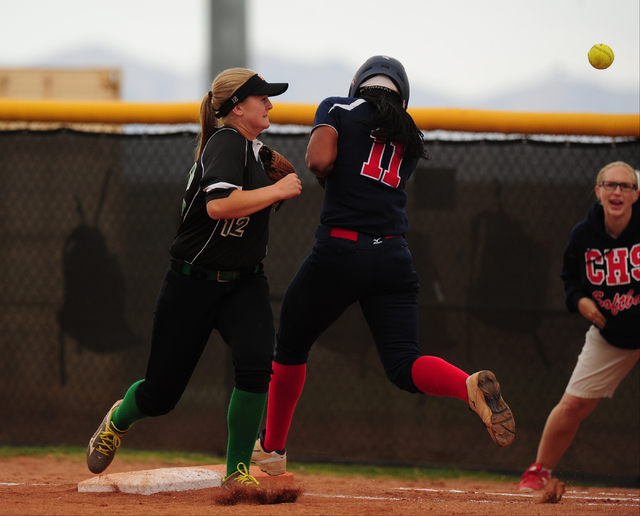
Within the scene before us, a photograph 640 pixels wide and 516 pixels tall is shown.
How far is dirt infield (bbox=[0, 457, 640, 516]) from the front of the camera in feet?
8.05

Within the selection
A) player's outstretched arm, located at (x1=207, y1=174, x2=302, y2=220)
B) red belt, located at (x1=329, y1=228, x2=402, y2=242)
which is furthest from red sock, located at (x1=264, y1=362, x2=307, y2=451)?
player's outstretched arm, located at (x1=207, y1=174, x2=302, y2=220)

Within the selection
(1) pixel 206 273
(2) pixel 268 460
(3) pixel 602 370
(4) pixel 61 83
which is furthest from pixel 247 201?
(4) pixel 61 83

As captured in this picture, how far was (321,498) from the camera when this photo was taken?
10.0 ft

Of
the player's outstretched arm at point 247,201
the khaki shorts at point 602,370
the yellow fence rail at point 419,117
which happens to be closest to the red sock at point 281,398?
the player's outstretched arm at point 247,201

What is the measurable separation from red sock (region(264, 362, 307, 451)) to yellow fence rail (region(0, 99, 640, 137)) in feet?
6.27

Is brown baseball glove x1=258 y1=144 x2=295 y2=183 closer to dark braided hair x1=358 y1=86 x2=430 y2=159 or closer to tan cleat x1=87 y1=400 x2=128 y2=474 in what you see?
dark braided hair x1=358 y1=86 x2=430 y2=159

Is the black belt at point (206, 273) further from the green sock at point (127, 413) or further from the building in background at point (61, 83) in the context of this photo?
the building in background at point (61, 83)

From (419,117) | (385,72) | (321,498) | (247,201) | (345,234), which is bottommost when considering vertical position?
(321,498)

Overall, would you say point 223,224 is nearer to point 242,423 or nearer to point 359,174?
point 359,174

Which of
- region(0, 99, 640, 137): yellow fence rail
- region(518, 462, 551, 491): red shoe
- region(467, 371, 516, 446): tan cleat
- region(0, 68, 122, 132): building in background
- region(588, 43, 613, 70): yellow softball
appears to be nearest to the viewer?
region(467, 371, 516, 446): tan cleat

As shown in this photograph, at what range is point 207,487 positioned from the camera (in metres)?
3.18

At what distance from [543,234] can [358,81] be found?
1985mm

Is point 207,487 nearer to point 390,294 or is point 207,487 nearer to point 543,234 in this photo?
point 390,294

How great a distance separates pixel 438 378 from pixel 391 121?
1.08 metres
